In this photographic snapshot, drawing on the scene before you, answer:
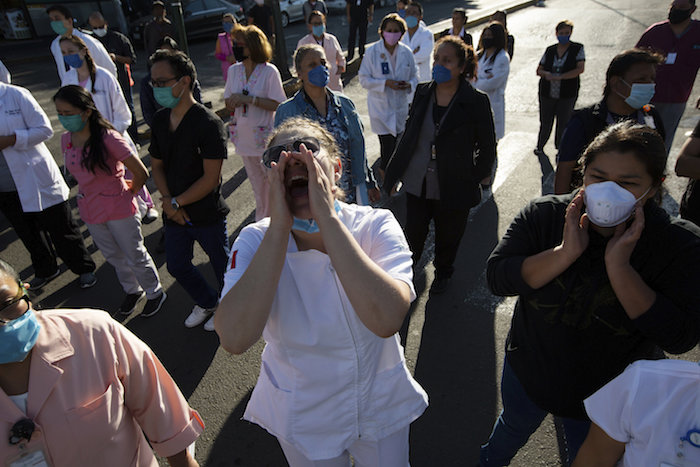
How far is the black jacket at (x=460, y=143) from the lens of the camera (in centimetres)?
353

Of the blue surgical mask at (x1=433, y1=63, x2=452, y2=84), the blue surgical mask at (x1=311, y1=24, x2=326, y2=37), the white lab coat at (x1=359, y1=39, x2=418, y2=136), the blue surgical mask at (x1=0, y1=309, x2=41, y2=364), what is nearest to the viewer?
the blue surgical mask at (x1=0, y1=309, x2=41, y2=364)

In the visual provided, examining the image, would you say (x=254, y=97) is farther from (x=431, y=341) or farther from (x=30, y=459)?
(x=30, y=459)

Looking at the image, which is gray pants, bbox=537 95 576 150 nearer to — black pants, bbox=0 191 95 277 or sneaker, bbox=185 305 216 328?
sneaker, bbox=185 305 216 328

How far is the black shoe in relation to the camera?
414 cm

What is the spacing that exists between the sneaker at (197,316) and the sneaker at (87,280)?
4.48 feet

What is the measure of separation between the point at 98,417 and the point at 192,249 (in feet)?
7.21

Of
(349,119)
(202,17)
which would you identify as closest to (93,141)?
(349,119)

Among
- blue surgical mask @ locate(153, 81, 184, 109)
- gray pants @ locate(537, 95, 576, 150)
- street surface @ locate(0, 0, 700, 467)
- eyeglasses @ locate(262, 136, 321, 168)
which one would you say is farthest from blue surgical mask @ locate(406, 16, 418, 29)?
eyeglasses @ locate(262, 136, 321, 168)

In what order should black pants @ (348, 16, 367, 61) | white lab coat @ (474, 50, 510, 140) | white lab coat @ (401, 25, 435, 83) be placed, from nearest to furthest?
white lab coat @ (474, 50, 510, 140) < white lab coat @ (401, 25, 435, 83) < black pants @ (348, 16, 367, 61)

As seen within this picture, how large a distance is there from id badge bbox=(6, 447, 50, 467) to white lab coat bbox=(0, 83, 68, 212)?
3.30 m

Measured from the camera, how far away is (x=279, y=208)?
1535mm

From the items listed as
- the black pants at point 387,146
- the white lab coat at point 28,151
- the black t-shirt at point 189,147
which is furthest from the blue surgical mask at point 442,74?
the white lab coat at point 28,151

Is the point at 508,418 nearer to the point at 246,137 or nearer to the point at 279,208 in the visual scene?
the point at 279,208

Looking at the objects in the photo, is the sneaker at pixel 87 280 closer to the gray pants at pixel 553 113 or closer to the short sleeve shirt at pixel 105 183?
the short sleeve shirt at pixel 105 183
